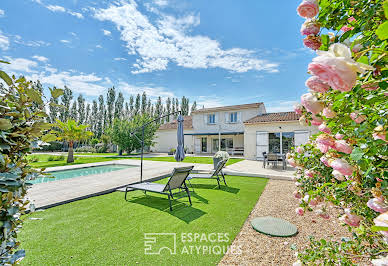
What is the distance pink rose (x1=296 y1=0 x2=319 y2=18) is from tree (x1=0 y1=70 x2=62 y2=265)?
6.85 ft

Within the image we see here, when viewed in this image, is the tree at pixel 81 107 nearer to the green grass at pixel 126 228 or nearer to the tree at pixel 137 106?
the tree at pixel 137 106

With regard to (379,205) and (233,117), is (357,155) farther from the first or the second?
(233,117)

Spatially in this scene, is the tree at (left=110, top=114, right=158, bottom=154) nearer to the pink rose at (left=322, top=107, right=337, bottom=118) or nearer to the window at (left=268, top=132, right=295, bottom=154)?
the window at (left=268, top=132, right=295, bottom=154)

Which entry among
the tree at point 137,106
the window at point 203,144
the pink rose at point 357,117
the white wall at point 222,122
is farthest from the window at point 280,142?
the tree at point 137,106

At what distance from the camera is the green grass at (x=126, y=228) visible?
300 centimetres

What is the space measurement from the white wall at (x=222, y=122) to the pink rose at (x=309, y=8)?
22.0 metres

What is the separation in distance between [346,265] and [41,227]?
546cm

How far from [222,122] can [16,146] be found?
77.3 ft

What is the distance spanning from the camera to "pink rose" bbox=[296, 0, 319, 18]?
3.58ft

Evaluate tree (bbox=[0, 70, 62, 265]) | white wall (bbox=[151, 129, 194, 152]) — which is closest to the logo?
tree (bbox=[0, 70, 62, 265])

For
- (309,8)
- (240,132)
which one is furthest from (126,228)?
(240,132)

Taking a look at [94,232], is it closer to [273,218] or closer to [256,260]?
[256,260]

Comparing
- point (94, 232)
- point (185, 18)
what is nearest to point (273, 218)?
point (94, 232)

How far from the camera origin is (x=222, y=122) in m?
24.3
